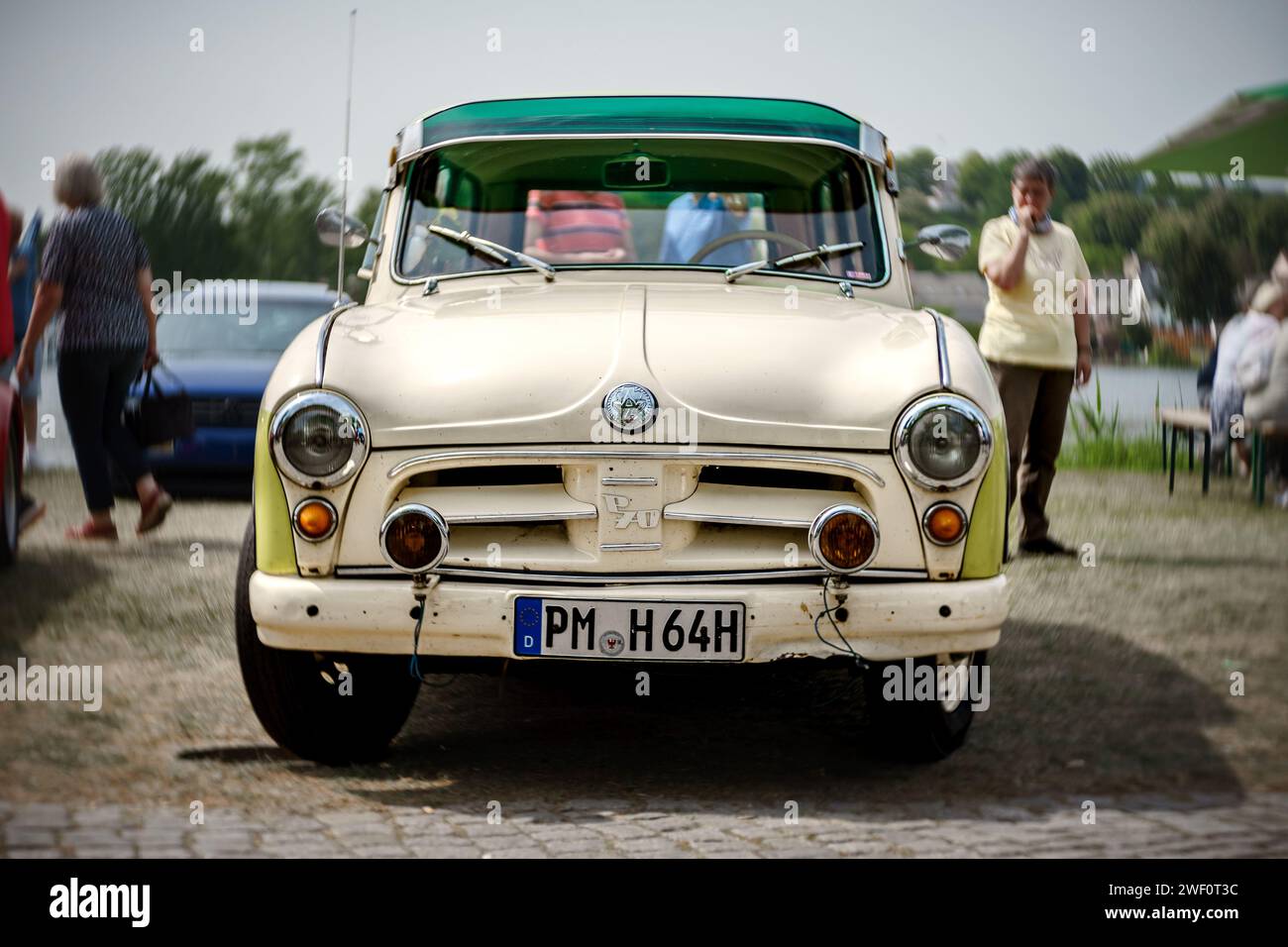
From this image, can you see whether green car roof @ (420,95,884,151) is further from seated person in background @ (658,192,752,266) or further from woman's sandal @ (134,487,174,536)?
woman's sandal @ (134,487,174,536)

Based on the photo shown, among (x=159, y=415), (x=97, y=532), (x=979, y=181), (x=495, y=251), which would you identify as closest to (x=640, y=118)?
(x=495, y=251)

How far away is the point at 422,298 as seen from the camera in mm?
5031

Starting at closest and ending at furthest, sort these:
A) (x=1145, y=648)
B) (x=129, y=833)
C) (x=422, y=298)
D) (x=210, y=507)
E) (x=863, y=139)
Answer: (x=129, y=833) < (x=422, y=298) < (x=863, y=139) < (x=1145, y=648) < (x=210, y=507)

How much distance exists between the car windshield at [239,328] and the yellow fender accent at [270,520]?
735 centimetres

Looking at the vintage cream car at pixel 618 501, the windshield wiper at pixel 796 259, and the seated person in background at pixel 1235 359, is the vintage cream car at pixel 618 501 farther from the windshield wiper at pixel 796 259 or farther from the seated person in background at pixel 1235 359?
the seated person in background at pixel 1235 359

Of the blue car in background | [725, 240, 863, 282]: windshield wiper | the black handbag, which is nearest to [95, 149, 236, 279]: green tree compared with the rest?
the blue car in background

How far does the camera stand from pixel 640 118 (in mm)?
5512

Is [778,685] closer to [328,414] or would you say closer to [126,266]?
[328,414]

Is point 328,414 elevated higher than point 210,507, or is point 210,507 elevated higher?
point 328,414

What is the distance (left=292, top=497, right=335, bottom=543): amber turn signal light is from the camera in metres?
4.07

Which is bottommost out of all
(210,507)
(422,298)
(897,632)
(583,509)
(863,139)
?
(210,507)

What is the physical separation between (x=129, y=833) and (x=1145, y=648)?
13.4ft

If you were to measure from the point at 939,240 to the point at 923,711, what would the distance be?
1878 millimetres

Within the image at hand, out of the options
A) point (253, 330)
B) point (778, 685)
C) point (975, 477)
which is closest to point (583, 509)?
point (975, 477)
